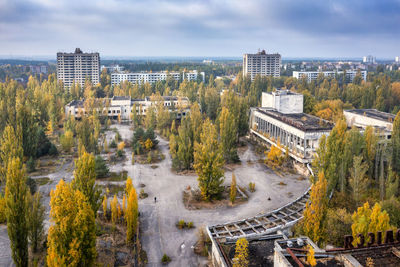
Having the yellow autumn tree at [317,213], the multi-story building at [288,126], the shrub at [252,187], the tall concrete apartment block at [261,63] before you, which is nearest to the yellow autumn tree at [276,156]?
the multi-story building at [288,126]

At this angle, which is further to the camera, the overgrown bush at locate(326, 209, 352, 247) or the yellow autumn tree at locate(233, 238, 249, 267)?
the overgrown bush at locate(326, 209, 352, 247)

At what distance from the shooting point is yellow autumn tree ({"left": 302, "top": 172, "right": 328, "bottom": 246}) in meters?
15.9

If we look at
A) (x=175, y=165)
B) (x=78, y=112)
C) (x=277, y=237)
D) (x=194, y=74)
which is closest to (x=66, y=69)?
(x=194, y=74)

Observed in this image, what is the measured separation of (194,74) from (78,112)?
Result: 172 feet

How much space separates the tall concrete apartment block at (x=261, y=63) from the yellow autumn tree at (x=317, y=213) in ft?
285

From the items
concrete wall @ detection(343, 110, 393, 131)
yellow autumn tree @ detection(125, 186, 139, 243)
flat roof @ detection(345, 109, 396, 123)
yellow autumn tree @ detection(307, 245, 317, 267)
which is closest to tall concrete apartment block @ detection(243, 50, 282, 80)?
flat roof @ detection(345, 109, 396, 123)

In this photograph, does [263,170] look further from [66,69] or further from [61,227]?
[66,69]

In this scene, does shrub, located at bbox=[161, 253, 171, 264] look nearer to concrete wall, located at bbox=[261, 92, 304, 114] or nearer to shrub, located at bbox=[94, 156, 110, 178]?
shrub, located at bbox=[94, 156, 110, 178]

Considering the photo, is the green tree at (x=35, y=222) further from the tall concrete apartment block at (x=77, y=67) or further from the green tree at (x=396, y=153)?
the tall concrete apartment block at (x=77, y=67)

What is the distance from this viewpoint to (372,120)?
125 ft

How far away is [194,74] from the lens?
101 m

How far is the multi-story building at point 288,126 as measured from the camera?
31.0m

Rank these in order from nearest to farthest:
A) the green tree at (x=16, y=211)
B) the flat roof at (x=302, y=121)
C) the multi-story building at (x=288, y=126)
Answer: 1. the green tree at (x=16, y=211)
2. the multi-story building at (x=288, y=126)
3. the flat roof at (x=302, y=121)

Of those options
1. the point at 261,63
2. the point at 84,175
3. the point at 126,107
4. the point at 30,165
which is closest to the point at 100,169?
the point at 30,165
